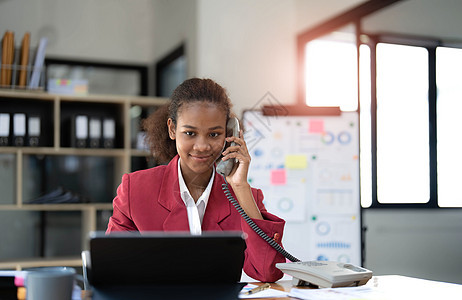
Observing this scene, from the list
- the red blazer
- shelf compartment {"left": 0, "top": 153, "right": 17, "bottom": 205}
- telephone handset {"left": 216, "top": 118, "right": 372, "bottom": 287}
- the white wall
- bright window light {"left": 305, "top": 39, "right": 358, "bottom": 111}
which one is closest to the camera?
telephone handset {"left": 216, "top": 118, "right": 372, "bottom": 287}

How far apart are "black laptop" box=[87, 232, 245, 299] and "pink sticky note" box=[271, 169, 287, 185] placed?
7.54ft

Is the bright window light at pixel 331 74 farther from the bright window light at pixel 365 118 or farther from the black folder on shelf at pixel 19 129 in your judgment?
the black folder on shelf at pixel 19 129

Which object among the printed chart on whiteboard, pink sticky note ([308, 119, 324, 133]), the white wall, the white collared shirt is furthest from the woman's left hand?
the white wall

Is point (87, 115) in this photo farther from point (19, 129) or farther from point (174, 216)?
point (174, 216)

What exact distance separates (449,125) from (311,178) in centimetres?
112

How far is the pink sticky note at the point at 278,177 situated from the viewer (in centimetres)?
340

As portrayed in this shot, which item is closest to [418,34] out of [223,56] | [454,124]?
[454,124]

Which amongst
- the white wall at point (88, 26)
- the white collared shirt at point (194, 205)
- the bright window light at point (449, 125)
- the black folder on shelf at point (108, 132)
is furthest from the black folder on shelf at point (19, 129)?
the bright window light at point (449, 125)

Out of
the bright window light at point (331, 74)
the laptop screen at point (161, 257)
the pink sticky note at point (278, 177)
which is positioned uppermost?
the bright window light at point (331, 74)

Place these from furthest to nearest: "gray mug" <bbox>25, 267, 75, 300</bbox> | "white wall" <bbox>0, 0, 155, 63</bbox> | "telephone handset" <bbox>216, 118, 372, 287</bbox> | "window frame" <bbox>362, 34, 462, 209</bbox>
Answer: "white wall" <bbox>0, 0, 155, 63</bbox> → "window frame" <bbox>362, 34, 462, 209</bbox> → "telephone handset" <bbox>216, 118, 372, 287</bbox> → "gray mug" <bbox>25, 267, 75, 300</bbox>

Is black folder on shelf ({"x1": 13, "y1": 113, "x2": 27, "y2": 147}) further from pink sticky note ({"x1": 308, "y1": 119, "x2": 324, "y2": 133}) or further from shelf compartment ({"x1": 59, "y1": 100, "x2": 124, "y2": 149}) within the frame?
pink sticky note ({"x1": 308, "y1": 119, "x2": 324, "y2": 133})

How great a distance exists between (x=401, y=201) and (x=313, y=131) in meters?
1.12

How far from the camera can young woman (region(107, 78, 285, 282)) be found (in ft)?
5.63

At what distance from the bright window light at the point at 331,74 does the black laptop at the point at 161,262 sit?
294 centimetres
